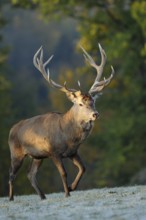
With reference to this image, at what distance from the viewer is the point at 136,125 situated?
46406mm

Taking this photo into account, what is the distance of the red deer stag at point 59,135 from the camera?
1955cm

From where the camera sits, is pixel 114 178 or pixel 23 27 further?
pixel 23 27

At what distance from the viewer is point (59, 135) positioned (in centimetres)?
1975

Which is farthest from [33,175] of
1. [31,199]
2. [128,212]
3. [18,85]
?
[18,85]

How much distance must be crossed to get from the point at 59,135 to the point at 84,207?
3.38m

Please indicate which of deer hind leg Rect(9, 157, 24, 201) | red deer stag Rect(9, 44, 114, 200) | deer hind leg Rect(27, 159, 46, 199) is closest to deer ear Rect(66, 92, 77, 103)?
red deer stag Rect(9, 44, 114, 200)

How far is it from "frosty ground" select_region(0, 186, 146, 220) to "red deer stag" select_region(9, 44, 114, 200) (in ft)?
2.86

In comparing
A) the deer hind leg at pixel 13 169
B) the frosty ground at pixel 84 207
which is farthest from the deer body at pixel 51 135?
the frosty ground at pixel 84 207

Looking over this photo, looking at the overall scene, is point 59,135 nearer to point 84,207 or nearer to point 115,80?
point 84,207

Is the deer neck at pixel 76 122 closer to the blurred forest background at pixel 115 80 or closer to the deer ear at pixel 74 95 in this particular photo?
the deer ear at pixel 74 95

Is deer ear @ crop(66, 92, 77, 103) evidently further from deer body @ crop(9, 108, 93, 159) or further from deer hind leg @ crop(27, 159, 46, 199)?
deer hind leg @ crop(27, 159, 46, 199)

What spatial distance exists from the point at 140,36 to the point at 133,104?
3.79 metres

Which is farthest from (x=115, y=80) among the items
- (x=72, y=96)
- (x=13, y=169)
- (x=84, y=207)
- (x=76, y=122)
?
(x=84, y=207)

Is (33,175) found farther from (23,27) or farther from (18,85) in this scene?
(23,27)
